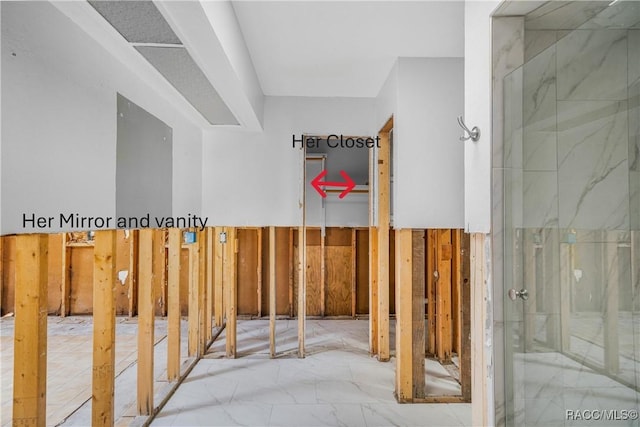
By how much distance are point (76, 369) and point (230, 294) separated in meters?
1.54

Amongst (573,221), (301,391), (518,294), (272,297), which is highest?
(573,221)

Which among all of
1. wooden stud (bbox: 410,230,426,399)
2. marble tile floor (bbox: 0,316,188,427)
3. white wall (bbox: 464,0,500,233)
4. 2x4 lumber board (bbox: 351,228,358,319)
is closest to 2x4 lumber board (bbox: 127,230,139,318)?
marble tile floor (bbox: 0,316,188,427)

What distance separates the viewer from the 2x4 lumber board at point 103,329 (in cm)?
211

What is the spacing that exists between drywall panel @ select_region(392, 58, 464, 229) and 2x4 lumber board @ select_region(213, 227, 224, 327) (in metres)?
2.28

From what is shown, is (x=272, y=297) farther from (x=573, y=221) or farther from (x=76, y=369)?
(x=573, y=221)

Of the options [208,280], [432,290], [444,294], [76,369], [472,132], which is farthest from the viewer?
[208,280]

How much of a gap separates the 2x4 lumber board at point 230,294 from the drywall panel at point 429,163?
208 centimetres

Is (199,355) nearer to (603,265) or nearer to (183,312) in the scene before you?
(183,312)

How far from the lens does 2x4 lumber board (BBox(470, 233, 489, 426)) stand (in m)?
1.41

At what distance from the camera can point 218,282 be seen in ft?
15.7

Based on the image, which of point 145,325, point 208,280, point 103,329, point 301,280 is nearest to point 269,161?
point 301,280

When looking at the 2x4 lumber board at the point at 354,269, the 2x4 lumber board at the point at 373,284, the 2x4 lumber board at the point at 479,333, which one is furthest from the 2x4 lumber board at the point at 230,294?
the 2x4 lumber board at the point at 479,333

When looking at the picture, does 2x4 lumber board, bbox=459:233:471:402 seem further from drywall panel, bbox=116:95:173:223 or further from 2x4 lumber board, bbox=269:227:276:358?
drywall panel, bbox=116:95:173:223

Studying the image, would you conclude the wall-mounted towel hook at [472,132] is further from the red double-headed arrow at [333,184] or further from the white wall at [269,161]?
the red double-headed arrow at [333,184]
